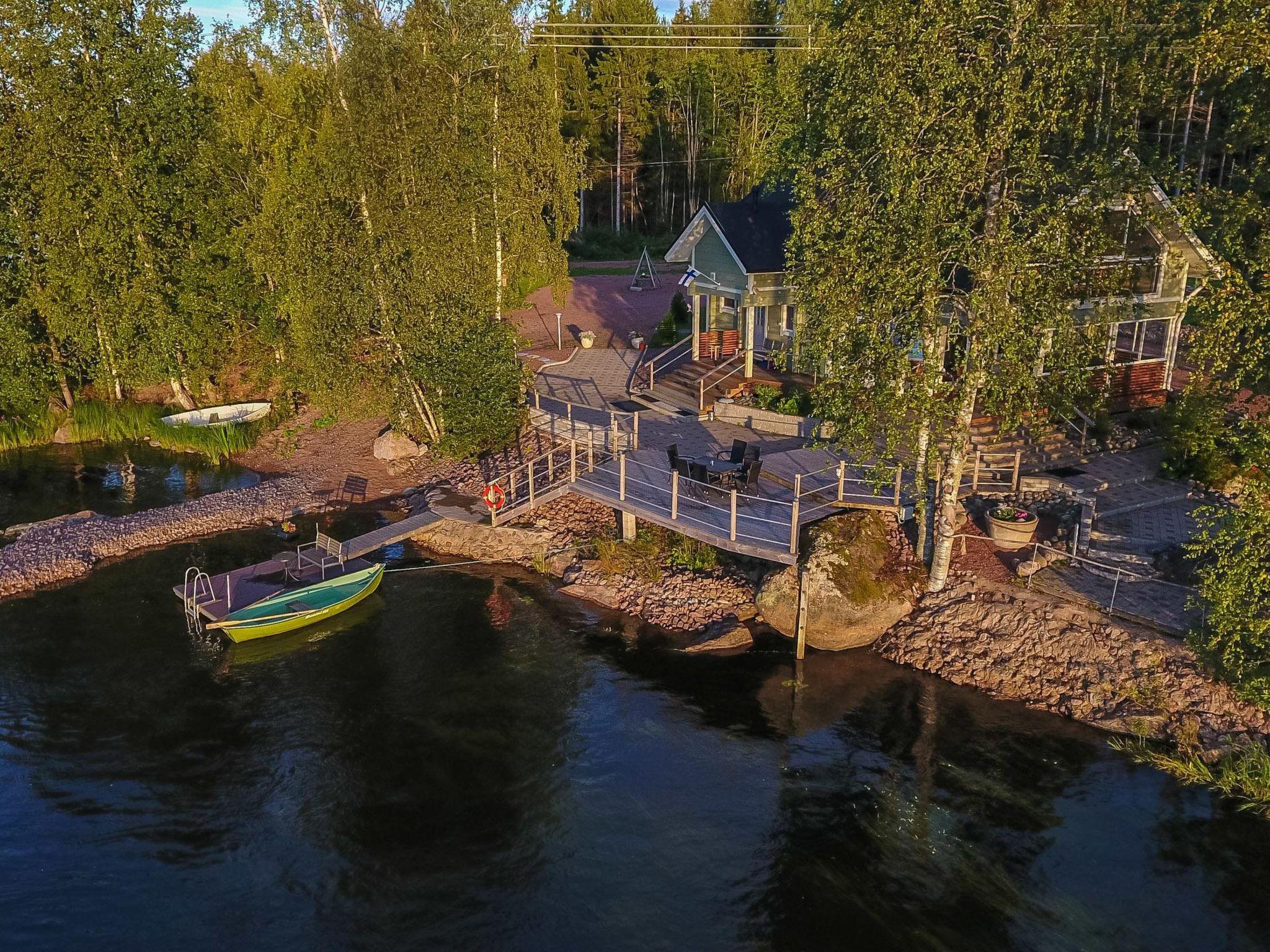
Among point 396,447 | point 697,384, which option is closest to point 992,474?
point 697,384

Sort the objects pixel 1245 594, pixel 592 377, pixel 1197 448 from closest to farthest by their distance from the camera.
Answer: pixel 1245 594, pixel 1197 448, pixel 592 377

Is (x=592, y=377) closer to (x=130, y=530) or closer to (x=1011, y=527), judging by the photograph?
(x=130, y=530)

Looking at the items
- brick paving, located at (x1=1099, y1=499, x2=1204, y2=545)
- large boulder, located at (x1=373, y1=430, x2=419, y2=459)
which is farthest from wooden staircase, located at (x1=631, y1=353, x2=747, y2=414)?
brick paving, located at (x1=1099, y1=499, x2=1204, y2=545)

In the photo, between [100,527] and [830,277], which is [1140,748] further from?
[100,527]

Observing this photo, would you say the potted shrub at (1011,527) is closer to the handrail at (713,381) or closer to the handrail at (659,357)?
the handrail at (713,381)

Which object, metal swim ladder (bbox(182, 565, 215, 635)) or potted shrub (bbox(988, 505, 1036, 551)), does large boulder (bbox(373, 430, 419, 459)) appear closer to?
metal swim ladder (bbox(182, 565, 215, 635))

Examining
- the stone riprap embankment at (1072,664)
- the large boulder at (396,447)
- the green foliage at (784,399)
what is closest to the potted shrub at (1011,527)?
the stone riprap embankment at (1072,664)
